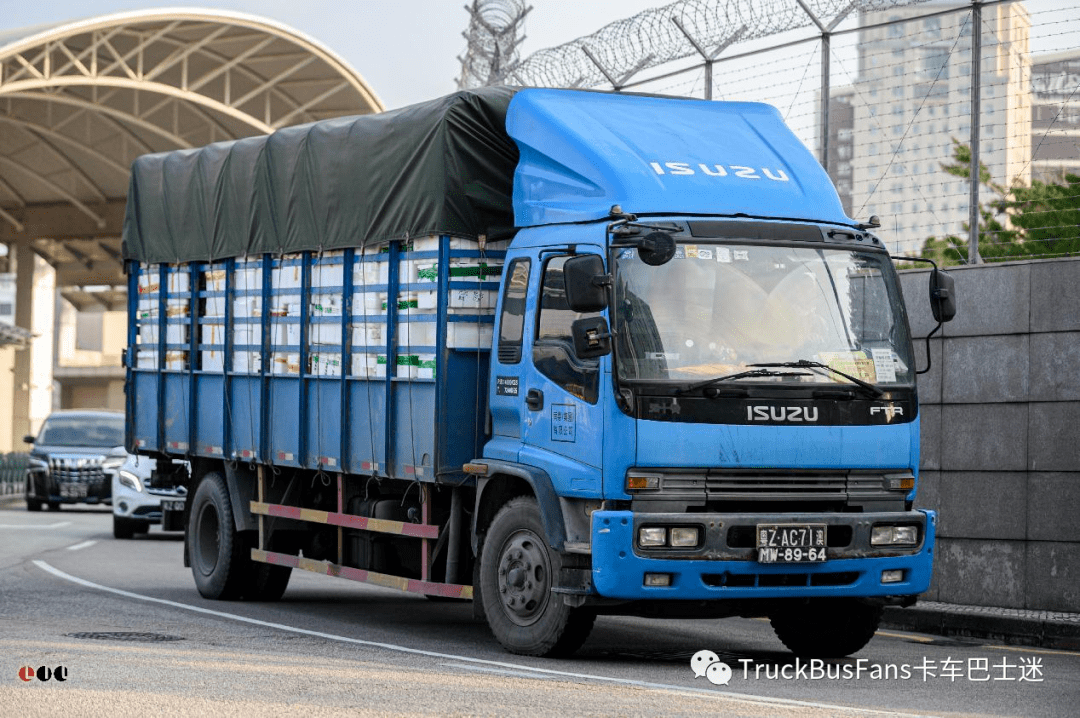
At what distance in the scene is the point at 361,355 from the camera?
11883 millimetres

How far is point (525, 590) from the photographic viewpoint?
33.1 ft

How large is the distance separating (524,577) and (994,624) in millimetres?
4385

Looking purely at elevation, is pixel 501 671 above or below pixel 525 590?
below

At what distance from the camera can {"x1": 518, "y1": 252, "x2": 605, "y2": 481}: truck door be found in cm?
959

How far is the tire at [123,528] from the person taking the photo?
903 inches

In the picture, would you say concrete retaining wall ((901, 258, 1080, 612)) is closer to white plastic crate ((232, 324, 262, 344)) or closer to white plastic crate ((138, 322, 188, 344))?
white plastic crate ((232, 324, 262, 344))

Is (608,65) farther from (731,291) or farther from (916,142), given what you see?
(731,291)

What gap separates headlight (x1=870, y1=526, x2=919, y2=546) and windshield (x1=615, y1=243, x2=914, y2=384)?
34.6 inches

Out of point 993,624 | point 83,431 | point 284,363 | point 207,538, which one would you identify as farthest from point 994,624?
point 83,431

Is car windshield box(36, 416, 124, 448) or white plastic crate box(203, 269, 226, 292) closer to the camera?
white plastic crate box(203, 269, 226, 292)

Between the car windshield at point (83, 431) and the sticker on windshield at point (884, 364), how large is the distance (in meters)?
20.6

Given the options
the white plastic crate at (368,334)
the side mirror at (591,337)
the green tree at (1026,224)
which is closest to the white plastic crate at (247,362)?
the white plastic crate at (368,334)

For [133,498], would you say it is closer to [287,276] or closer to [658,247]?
[287,276]

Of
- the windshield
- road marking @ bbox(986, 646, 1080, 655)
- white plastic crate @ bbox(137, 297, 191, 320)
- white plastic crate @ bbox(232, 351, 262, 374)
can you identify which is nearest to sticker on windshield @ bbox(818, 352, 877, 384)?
the windshield
